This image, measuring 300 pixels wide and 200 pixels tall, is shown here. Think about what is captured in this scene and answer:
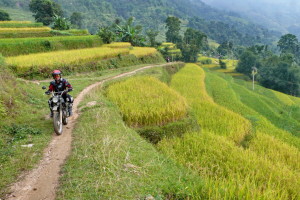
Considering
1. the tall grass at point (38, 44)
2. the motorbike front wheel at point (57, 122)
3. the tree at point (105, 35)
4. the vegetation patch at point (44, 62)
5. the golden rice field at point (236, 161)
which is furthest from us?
the tree at point (105, 35)

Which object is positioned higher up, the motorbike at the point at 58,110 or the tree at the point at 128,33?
the tree at the point at 128,33

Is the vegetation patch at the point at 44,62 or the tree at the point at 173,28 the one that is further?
the tree at the point at 173,28

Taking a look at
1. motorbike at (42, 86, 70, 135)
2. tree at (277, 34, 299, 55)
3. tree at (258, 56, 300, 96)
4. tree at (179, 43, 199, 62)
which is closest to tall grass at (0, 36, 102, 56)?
motorbike at (42, 86, 70, 135)

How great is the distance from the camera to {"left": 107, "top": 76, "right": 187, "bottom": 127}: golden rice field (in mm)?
6090

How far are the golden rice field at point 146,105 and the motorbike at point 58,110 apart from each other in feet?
5.28

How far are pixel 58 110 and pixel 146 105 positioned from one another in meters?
2.60

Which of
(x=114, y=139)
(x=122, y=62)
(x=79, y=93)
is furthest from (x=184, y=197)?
(x=122, y=62)

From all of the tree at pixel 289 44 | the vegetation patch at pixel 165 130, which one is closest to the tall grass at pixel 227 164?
the vegetation patch at pixel 165 130

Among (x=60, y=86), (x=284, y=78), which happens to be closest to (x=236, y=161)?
(x=60, y=86)

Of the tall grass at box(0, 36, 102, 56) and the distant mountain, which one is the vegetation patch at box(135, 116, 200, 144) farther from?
the distant mountain

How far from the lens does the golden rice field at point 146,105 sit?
6.09 metres

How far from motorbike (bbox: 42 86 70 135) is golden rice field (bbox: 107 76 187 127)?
1610mm

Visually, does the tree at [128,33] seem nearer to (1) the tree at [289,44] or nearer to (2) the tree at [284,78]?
(2) the tree at [284,78]

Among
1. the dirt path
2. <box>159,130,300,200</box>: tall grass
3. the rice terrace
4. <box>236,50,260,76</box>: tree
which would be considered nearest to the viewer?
the dirt path
